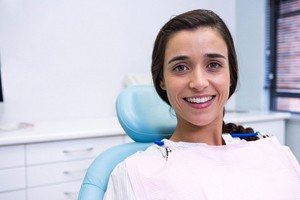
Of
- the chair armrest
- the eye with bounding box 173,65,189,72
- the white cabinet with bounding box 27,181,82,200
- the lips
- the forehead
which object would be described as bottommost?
the white cabinet with bounding box 27,181,82,200

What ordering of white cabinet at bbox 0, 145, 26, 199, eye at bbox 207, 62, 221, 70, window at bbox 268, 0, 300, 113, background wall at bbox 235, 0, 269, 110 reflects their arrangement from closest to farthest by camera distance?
eye at bbox 207, 62, 221, 70
white cabinet at bbox 0, 145, 26, 199
window at bbox 268, 0, 300, 113
background wall at bbox 235, 0, 269, 110

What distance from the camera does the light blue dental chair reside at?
0.92 metres

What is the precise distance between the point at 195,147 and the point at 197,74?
0.21m

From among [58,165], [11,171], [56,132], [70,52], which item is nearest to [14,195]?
[11,171]

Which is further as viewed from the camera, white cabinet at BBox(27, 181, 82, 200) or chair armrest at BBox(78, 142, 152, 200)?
white cabinet at BBox(27, 181, 82, 200)

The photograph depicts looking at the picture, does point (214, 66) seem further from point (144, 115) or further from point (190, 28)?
point (144, 115)

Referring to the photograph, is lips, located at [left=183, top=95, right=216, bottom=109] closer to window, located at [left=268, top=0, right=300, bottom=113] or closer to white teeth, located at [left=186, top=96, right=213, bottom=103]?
white teeth, located at [left=186, top=96, right=213, bottom=103]

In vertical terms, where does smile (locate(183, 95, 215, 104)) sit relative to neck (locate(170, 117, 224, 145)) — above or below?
above

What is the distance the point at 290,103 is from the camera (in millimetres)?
2406

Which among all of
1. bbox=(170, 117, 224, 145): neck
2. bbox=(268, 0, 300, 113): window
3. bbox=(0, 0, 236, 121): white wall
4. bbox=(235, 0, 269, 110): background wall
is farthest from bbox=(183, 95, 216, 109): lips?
bbox=(235, 0, 269, 110): background wall

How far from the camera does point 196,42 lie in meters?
0.82

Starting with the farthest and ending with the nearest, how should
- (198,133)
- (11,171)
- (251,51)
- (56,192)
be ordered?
(251,51)
(56,192)
(11,171)
(198,133)

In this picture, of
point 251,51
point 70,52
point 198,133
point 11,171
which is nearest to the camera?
point 198,133

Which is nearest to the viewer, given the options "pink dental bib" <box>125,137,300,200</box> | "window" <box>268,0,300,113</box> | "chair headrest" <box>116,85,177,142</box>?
"pink dental bib" <box>125,137,300,200</box>
